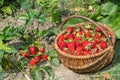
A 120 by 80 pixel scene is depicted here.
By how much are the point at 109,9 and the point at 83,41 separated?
2.39 feet

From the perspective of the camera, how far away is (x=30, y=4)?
14.3 ft

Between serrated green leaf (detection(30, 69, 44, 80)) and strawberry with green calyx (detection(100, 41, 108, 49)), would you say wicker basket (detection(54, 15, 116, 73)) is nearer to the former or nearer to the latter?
strawberry with green calyx (detection(100, 41, 108, 49))

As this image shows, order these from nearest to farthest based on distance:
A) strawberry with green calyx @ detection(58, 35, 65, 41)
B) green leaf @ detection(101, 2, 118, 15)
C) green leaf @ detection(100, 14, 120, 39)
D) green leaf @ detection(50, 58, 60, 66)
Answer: strawberry with green calyx @ detection(58, 35, 65, 41) < green leaf @ detection(50, 58, 60, 66) < green leaf @ detection(100, 14, 120, 39) < green leaf @ detection(101, 2, 118, 15)

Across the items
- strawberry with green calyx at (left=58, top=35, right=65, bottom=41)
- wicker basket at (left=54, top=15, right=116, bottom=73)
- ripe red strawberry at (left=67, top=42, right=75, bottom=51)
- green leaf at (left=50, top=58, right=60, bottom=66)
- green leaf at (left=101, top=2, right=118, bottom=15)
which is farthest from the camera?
green leaf at (left=101, top=2, right=118, bottom=15)

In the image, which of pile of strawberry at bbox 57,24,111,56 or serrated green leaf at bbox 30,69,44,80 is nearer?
pile of strawberry at bbox 57,24,111,56

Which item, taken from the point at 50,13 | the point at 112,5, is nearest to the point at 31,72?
the point at 50,13

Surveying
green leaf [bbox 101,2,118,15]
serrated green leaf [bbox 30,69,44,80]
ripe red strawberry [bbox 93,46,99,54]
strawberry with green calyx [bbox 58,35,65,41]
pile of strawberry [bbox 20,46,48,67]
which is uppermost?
green leaf [bbox 101,2,118,15]

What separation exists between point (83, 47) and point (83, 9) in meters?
1.01

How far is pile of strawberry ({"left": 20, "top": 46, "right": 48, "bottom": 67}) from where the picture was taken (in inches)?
145

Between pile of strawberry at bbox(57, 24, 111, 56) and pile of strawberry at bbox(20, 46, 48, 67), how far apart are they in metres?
0.28

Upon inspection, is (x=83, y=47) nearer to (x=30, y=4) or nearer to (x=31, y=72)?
(x=31, y=72)

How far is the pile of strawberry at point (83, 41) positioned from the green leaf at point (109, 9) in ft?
1.42

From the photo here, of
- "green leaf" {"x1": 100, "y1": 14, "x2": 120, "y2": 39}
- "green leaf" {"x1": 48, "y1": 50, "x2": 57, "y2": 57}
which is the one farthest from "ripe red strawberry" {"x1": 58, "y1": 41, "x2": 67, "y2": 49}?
"green leaf" {"x1": 100, "y1": 14, "x2": 120, "y2": 39}

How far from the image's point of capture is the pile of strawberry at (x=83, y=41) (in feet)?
11.1
